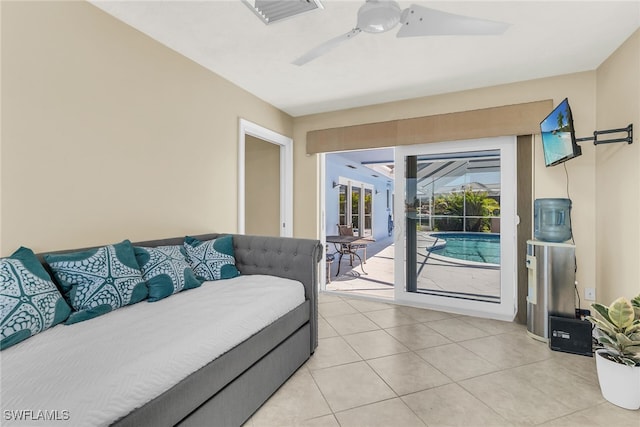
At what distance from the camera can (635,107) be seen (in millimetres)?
2166

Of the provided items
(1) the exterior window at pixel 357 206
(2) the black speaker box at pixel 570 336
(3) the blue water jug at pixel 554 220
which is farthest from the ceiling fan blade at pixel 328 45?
(1) the exterior window at pixel 357 206

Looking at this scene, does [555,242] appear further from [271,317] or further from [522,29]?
[271,317]

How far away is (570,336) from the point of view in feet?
7.61

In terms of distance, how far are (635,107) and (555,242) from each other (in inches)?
45.6

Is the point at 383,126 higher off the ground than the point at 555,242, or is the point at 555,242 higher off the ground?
the point at 383,126

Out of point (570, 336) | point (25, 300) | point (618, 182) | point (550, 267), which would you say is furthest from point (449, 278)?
point (25, 300)

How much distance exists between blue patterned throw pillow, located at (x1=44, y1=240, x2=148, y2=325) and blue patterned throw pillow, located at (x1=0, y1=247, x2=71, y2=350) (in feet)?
0.20

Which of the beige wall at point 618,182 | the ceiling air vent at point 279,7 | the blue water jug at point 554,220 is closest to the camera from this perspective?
the ceiling air vent at point 279,7

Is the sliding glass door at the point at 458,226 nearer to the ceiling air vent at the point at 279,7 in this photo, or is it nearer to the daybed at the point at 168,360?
the daybed at the point at 168,360

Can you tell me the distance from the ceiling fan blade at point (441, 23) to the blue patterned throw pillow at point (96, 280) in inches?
83.5

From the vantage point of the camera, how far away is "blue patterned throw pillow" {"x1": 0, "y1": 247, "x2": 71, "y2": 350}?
1203mm

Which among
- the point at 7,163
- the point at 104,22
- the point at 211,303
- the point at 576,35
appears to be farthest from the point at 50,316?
the point at 576,35

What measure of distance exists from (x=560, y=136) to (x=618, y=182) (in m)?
0.63

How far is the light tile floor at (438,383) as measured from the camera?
160cm
